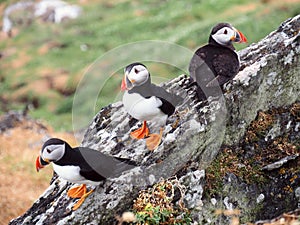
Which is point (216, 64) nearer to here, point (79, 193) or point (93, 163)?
point (93, 163)

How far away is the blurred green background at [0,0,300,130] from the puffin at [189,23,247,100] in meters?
17.4

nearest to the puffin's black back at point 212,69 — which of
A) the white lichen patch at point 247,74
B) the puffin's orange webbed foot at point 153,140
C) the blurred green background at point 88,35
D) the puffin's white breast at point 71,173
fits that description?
the white lichen patch at point 247,74

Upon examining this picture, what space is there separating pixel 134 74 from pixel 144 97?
13.2 inches

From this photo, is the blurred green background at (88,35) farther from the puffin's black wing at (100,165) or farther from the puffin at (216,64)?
the puffin's black wing at (100,165)

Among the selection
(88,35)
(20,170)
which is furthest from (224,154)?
(88,35)

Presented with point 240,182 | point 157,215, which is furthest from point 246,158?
point 157,215

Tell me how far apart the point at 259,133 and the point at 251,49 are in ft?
5.63

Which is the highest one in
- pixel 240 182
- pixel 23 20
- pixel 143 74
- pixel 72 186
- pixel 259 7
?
pixel 143 74

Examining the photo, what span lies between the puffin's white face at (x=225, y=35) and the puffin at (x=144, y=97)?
119 cm

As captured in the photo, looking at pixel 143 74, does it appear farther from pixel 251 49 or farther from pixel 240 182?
pixel 251 49

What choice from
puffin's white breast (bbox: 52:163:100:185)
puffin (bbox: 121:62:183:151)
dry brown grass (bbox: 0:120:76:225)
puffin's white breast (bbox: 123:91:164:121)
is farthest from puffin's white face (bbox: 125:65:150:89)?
dry brown grass (bbox: 0:120:76:225)

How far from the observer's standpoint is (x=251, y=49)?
7.91m

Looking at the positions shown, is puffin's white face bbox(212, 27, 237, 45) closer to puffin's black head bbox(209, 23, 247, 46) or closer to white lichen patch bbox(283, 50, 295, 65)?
puffin's black head bbox(209, 23, 247, 46)

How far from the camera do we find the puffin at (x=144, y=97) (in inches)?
239
